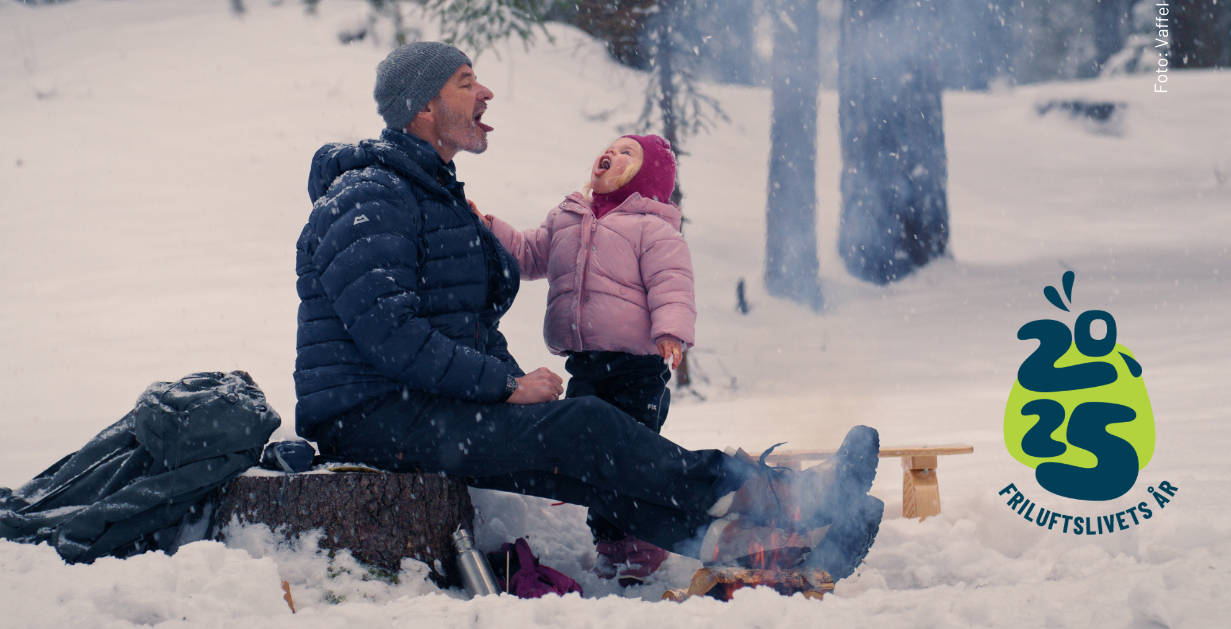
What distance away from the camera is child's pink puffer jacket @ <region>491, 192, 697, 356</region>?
339cm

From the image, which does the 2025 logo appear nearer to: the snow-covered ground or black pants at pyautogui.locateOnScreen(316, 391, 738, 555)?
A: the snow-covered ground

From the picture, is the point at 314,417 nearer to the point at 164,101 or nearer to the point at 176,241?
the point at 176,241

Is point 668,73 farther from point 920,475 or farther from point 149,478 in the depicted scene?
point 149,478

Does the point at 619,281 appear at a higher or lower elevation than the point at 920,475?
higher

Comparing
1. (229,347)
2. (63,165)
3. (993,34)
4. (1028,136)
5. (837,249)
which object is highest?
(993,34)

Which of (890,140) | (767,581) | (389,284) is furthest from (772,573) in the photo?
(890,140)

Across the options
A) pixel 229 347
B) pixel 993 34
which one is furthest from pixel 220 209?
pixel 993 34

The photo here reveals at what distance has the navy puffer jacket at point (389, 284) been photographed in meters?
2.75

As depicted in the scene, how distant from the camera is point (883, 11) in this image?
12.4m

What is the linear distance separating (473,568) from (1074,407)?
3.89m

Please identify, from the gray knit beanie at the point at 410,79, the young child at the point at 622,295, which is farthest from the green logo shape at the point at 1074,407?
the gray knit beanie at the point at 410,79

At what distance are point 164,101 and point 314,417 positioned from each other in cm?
1380

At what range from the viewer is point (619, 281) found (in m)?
3.47

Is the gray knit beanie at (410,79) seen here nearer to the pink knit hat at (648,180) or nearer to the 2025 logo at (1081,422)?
the pink knit hat at (648,180)
